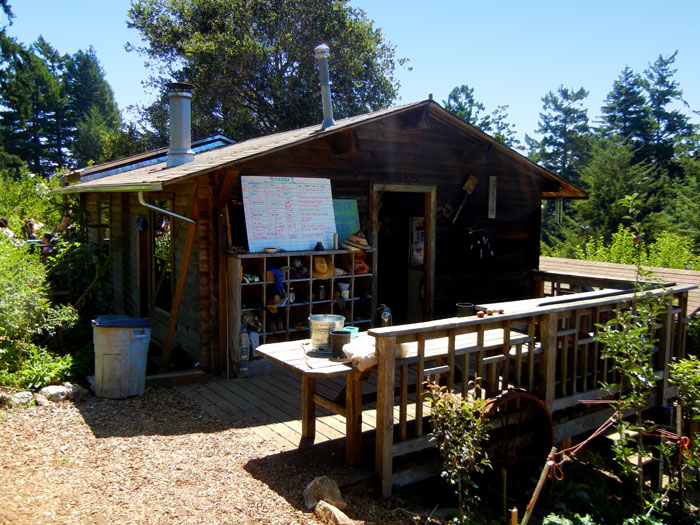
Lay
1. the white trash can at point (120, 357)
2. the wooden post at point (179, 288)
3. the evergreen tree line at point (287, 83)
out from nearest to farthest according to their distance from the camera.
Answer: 1. the white trash can at point (120, 357)
2. the wooden post at point (179, 288)
3. the evergreen tree line at point (287, 83)

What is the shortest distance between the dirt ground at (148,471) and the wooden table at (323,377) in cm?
31

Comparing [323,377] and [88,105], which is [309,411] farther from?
[88,105]

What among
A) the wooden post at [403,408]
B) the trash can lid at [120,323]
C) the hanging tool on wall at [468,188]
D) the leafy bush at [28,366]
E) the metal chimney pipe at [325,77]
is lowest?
the leafy bush at [28,366]

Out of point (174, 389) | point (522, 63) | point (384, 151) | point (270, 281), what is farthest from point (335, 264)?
point (522, 63)

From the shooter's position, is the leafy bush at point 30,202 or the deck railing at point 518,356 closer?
the deck railing at point 518,356

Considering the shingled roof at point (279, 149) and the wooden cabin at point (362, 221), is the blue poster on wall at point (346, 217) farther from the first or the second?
the shingled roof at point (279, 149)

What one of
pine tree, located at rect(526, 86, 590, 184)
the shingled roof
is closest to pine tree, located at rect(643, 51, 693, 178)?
pine tree, located at rect(526, 86, 590, 184)

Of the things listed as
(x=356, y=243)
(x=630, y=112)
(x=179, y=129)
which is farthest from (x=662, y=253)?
(x=630, y=112)

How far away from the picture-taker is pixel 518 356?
4738 millimetres

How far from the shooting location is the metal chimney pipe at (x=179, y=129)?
826cm

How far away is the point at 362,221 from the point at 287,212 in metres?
1.23

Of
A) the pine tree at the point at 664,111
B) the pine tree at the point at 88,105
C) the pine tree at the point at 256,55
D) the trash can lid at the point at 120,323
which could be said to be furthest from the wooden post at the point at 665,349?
the pine tree at the point at 88,105

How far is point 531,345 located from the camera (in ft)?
15.7

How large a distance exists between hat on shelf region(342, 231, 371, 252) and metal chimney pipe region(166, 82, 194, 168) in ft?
9.28
